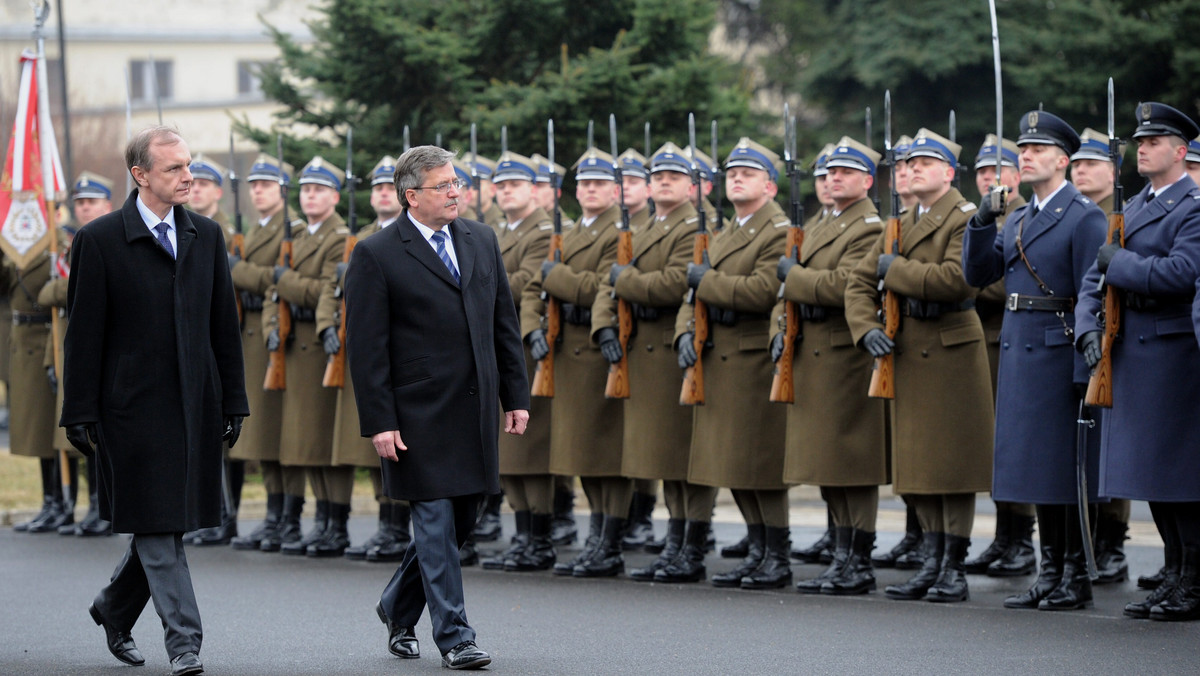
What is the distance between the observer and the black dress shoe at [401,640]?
7.08 meters

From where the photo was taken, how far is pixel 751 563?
9.34m

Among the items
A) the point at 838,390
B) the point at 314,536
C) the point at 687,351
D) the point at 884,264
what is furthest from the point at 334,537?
the point at 884,264

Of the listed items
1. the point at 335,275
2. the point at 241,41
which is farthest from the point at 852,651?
the point at 241,41

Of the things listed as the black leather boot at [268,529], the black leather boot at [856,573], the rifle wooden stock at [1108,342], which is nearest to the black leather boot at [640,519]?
the black leather boot at [268,529]

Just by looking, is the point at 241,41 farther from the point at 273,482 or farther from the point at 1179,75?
the point at 273,482

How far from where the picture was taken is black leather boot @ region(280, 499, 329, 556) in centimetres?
1114

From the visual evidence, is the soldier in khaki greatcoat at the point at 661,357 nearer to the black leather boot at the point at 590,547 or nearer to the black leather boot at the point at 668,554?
the black leather boot at the point at 668,554

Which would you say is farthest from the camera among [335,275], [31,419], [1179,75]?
[1179,75]

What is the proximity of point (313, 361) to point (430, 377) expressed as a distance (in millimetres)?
4650

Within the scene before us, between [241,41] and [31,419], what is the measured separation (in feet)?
113

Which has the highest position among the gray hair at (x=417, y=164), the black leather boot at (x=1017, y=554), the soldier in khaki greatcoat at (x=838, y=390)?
the gray hair at (x=417, y=164)

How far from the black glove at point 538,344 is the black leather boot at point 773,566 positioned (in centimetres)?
174

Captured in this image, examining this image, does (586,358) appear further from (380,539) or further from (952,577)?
(952,577)

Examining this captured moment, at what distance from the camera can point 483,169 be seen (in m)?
12.1
